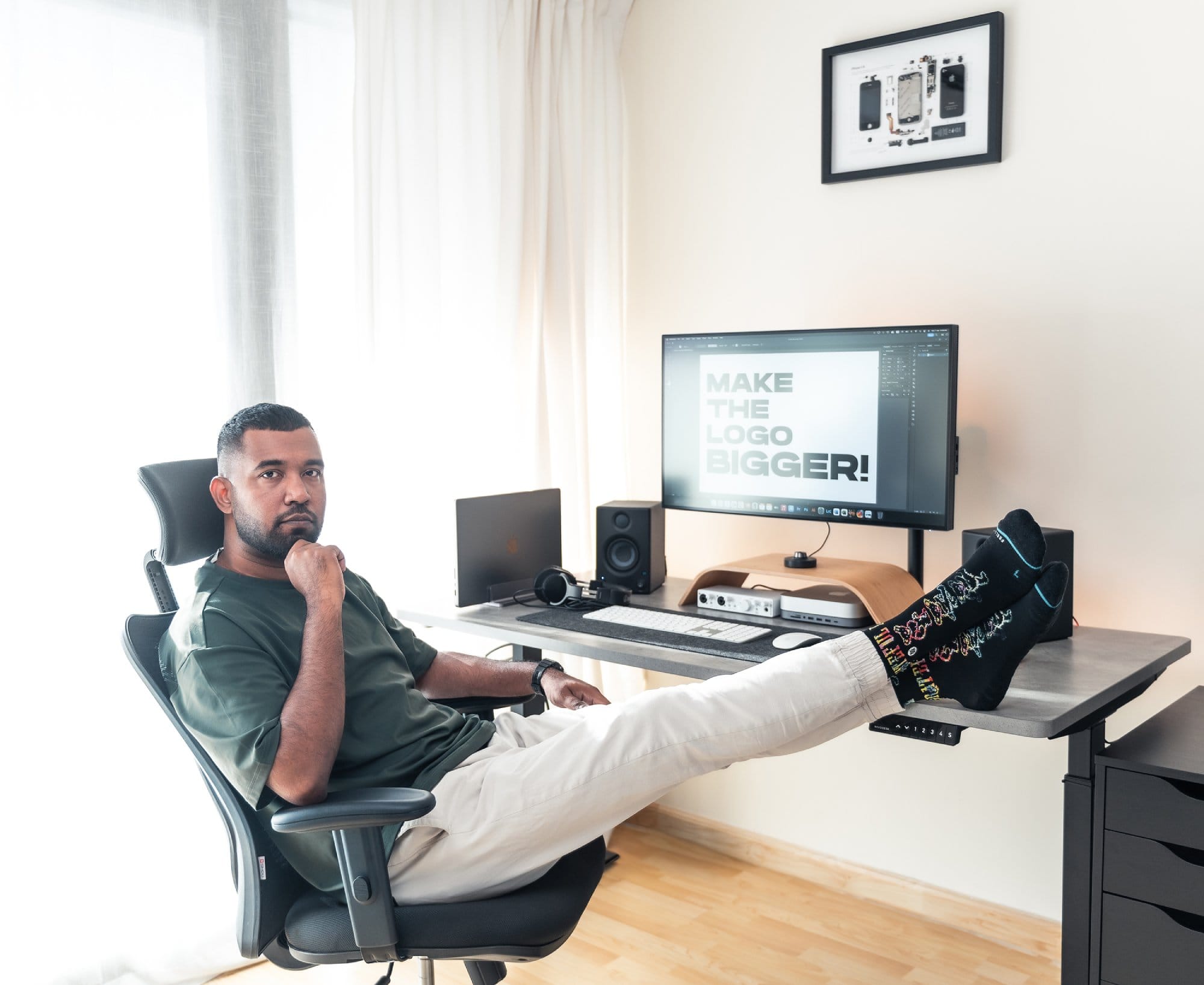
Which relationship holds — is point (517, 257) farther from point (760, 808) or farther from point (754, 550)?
point (760, 808)

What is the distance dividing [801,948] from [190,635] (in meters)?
1.53

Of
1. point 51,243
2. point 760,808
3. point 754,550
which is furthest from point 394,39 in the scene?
point 760,808

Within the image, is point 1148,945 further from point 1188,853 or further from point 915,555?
point 915,555

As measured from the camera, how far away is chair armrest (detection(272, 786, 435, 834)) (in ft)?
4.05

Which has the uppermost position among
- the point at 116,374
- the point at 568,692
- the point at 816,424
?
the point at 116,374

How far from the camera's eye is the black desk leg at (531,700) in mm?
1895

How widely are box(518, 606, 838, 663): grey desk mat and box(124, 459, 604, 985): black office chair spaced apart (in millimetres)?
463

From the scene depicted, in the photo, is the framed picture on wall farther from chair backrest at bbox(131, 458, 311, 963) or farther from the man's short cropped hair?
chair backrest at bbox(131, 458, 311, 963)

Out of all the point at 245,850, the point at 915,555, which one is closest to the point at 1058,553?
the point at 915,555

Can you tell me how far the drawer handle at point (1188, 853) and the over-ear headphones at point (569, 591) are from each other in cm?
111

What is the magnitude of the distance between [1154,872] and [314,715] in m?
1.25

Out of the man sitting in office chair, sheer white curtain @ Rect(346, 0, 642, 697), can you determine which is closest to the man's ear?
the man sitting in office chair

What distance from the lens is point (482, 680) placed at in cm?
187

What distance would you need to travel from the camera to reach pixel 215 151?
207cm
